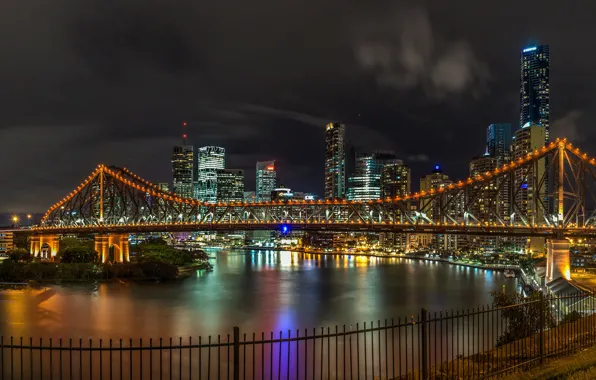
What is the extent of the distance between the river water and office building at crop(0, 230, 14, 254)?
37.5 metres

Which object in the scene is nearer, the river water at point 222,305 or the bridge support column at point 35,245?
the river water at point 222,305

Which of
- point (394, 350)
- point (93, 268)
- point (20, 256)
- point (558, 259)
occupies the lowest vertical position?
point (93, 268)

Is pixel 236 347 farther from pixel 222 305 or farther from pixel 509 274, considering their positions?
pixel 509 274

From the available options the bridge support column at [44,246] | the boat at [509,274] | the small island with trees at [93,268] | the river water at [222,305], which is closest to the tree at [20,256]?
the small island with trees at [93,268]

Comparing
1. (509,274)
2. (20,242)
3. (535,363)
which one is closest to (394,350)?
(535,363)

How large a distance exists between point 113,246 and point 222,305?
35.6m

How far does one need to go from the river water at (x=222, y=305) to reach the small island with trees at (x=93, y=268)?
4227 mm

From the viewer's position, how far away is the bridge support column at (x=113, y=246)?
70.2 meters

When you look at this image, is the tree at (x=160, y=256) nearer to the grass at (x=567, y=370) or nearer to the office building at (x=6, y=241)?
the office building at (x=6, y=241)

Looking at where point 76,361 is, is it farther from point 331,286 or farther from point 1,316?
point 331,286

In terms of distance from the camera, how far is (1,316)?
35812 mm

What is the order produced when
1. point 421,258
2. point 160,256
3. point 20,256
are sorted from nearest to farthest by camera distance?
point 20,256
point 160,256
point 421,258

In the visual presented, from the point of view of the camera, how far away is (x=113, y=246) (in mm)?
72125

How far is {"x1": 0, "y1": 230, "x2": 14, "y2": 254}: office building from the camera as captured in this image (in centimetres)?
8535
